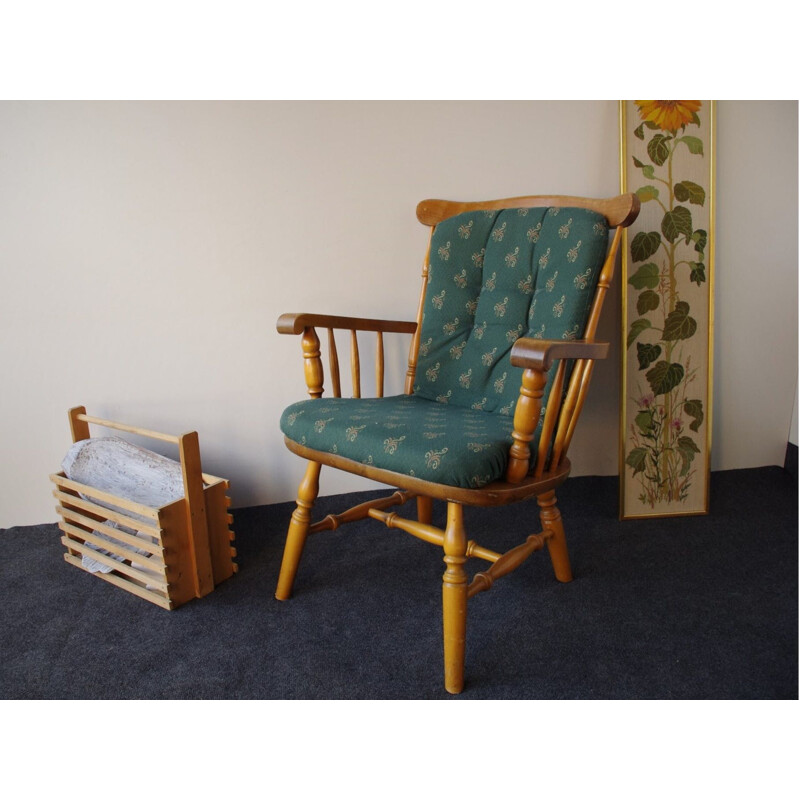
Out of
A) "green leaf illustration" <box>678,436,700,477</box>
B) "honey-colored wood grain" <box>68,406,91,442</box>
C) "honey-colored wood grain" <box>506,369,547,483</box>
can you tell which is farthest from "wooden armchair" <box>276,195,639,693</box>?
"honey-colored wood grain" <box>68,406,91,442</box>

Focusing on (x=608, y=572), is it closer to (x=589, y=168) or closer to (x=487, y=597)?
(x=487, y=597)

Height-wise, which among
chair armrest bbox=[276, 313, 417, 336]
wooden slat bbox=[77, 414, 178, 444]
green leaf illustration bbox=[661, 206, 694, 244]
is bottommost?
wooden slat bbox=[77, 414, 178, 444]

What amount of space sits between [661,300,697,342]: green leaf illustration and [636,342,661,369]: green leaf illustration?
0.05 metres

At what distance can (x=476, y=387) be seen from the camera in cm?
149

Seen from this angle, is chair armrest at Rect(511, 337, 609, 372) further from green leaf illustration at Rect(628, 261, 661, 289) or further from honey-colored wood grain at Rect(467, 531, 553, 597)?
green leaf illustration at Rect(628, 261, 661, 289)

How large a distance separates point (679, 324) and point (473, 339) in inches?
30.9

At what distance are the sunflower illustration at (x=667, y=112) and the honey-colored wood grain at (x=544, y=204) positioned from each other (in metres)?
Answer: 0.50

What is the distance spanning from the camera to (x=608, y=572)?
1553 millimetres

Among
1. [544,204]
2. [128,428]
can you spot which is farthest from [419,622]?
[544,204]

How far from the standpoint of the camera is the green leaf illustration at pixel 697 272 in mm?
1814

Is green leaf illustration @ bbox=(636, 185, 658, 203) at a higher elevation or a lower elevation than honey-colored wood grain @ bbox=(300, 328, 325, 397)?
higher

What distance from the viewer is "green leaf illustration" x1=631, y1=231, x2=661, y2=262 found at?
179 cm

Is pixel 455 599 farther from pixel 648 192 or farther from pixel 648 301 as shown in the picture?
pixel 648 192

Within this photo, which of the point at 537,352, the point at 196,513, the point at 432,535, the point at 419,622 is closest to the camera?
the point at 537,352
